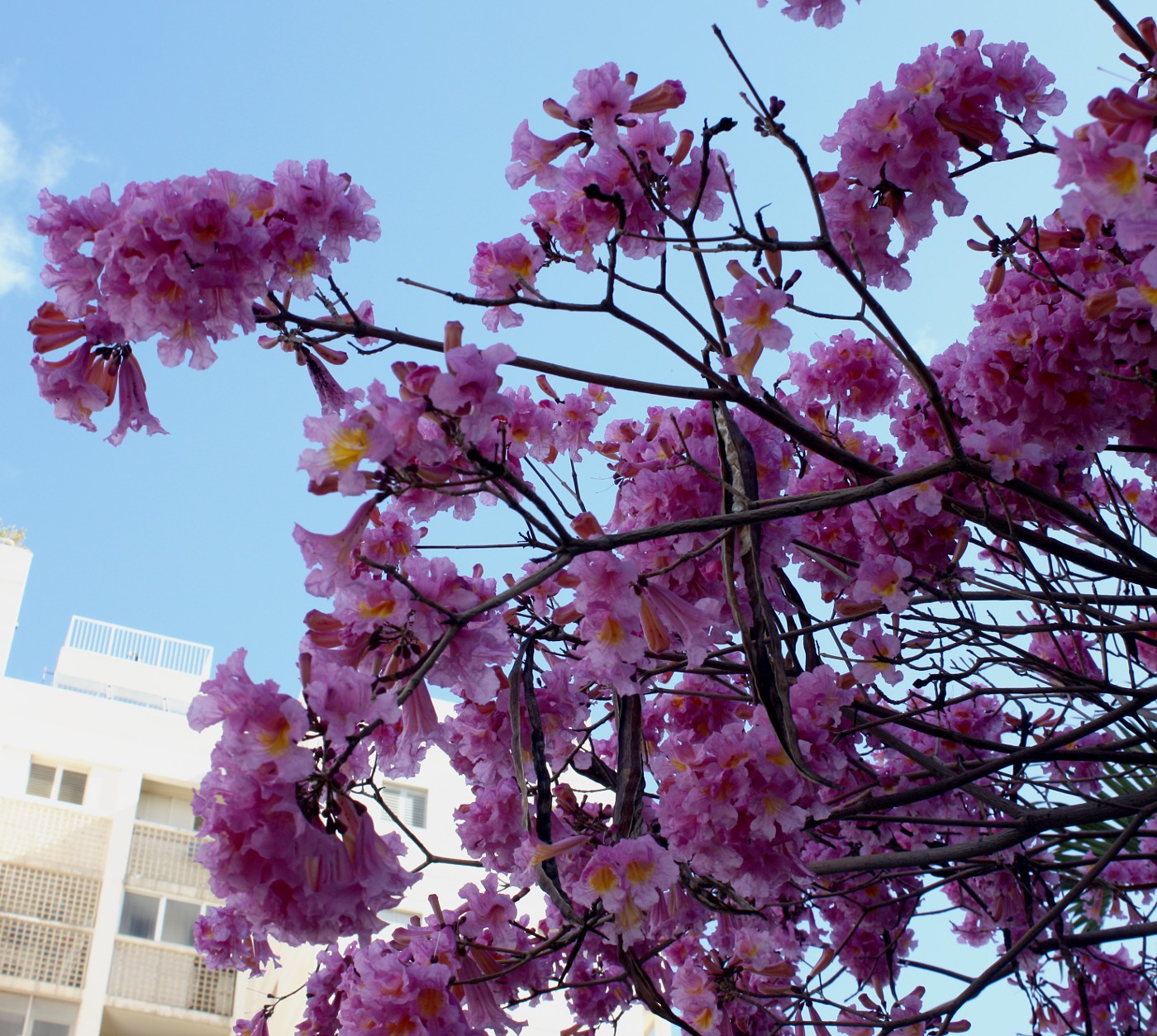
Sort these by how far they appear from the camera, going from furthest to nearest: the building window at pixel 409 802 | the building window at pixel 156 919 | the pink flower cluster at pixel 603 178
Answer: the building window at pixel 409 802, the building window at pixel 156 919, the pink flower cluster at pixel 603 178

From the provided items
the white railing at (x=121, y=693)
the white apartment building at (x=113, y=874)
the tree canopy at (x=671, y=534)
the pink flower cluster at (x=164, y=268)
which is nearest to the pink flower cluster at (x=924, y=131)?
the tree canopy at (x=671, y=534)

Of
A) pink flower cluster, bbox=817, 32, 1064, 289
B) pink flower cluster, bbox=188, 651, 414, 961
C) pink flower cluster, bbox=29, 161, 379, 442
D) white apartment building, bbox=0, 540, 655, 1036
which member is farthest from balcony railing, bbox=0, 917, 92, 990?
pink flower cluster, bbox=817, 32, 1064, 289

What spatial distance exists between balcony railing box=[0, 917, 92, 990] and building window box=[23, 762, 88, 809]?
6.06 feet

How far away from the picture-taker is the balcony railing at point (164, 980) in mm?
16406

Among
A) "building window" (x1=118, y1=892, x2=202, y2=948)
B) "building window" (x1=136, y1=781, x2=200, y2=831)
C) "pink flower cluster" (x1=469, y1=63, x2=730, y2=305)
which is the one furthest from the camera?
"building window" (x1=136, y1=781, x2=200, y2=831)

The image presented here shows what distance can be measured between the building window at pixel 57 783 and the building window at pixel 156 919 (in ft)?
5.34

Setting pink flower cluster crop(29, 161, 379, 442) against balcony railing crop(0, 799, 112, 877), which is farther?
balcony railing crop(0, 799, 112, 877)

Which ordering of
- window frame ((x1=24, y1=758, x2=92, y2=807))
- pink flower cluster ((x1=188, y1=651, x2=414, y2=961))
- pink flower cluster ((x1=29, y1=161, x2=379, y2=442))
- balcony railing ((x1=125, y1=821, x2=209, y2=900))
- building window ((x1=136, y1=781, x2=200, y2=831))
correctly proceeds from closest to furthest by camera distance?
pink flower cluster ((x1=188, y1=651, x2=414, y2=961))
pink flower cluster ((x1=29, y1=161, x2=379, y2=442))
balcony railing ((x1=125, y1=821, x2=209, y2=900))
window frame ((x1=24, y1=758, x2=92, y2=807))
building window ((x1=136, y1=781, x2=200, y2=831))

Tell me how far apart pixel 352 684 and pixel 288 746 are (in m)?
0.14

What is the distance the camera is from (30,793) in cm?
1733

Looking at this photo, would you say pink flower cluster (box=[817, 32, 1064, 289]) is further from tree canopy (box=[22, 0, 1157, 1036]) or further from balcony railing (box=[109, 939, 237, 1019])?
balcony railing (box=[109, 939, 237, 1019])

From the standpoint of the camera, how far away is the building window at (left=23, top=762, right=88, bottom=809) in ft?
57.1

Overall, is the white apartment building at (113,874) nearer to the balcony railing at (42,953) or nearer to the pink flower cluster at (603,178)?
the balcony railing at (42,953)

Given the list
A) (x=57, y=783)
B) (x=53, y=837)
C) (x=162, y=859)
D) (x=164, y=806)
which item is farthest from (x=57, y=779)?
(x=162, y=859)
